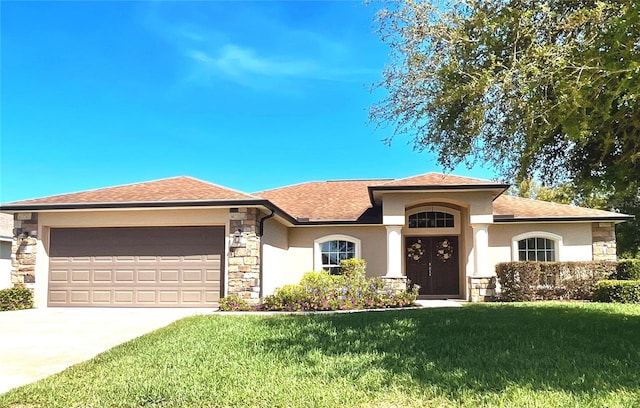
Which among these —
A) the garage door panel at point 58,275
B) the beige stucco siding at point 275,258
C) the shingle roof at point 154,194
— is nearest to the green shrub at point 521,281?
the beige stucco siding at point 275,258

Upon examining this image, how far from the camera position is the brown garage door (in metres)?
13.7

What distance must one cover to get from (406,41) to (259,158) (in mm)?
18078

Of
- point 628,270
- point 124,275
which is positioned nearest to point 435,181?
point 628,270

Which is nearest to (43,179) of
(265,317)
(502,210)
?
(265,317)

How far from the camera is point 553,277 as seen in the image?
15281 mm

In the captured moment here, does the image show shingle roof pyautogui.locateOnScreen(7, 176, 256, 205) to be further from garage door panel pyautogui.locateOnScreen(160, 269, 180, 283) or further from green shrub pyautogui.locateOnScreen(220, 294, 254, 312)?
green shrub pyautogui.locateOnScreen(220, 294, 254, 312)

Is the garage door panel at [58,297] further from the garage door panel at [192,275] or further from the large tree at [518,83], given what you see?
the large tree at [518,83]

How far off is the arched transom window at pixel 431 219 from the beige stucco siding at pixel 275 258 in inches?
181

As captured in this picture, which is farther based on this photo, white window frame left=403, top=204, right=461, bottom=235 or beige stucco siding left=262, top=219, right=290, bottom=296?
white window frame left=403, top=204, right=461, bottom=235

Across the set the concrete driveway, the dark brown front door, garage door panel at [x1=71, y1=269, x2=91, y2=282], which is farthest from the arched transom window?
garage door panel at [x1=71, y1=269, x2=91, y2=282]

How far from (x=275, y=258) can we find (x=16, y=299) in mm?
7328

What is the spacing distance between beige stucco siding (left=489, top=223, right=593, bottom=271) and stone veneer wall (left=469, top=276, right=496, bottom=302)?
1.58 metres

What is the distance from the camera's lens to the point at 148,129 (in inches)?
835

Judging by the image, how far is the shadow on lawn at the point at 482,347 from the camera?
16.8 ft
